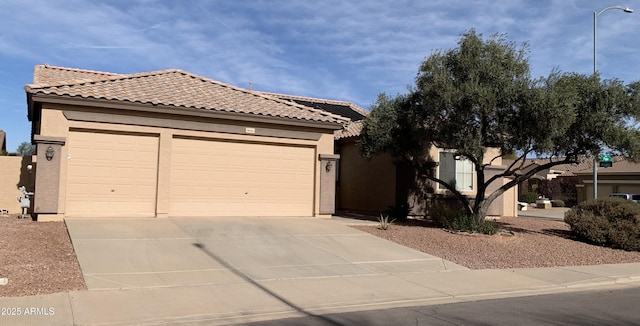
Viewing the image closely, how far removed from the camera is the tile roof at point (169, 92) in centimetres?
1519

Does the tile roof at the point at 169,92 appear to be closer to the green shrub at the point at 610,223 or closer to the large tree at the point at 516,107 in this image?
the large tree at the point at 516,107

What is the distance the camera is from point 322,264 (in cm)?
1166

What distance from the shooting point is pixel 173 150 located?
1617cm

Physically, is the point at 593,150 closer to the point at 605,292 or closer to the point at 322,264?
the point at 605,292

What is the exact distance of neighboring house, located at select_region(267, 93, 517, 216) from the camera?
20.8 meters

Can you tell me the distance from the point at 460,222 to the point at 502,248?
82.7 inches

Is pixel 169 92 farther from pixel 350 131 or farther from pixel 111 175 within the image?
pixel 350 131

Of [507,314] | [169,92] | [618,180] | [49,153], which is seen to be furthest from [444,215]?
[618,180]

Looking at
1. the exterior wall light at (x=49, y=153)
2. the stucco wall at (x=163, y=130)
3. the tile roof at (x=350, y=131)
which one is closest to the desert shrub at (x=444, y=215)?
the stucco wall at (x=163, y=130)

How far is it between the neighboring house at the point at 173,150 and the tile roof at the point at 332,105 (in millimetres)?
8287

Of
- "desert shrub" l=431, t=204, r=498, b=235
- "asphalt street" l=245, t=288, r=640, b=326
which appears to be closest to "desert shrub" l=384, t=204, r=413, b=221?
"desert shrub" l=431, t=204, r=498, b=235

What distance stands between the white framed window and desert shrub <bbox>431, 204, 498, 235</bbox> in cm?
314

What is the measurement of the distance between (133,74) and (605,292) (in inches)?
582

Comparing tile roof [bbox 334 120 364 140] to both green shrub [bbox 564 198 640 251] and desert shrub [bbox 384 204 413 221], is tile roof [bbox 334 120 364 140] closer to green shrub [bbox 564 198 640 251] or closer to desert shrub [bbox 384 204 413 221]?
desert shrub [bbox 384 204 413 221]
